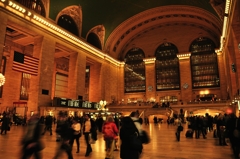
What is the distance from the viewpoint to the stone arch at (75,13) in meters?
20.4

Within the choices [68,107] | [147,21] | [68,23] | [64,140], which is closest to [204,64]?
[147,21]

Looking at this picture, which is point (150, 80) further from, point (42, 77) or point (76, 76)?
point (42, 77)

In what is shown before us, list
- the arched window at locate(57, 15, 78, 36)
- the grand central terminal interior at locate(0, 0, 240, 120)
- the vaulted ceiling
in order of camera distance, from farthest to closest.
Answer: the vaulted ceiling
the arched window at locate(57, 15, 78, 36)
the grand central terminal interior at locate(0, 0, 240, 120)

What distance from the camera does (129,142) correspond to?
2.39m

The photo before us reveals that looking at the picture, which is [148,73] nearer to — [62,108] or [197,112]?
[197,112]

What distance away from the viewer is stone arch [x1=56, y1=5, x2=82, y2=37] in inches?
803

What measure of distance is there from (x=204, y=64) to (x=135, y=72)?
1125 centimetres

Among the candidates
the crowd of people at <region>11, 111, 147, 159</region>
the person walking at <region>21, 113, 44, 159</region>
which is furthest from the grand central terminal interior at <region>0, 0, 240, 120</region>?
the person walking at <region>21, 113, 44, 159</region>

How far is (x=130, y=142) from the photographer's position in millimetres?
2357

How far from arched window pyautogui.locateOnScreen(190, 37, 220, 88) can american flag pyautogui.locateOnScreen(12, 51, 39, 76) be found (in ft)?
74.4

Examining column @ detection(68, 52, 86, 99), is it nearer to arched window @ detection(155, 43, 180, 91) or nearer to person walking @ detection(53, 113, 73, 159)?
arched window @ detection(155, 43, 180, 91)

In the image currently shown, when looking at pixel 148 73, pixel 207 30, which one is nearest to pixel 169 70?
pixel 148 73

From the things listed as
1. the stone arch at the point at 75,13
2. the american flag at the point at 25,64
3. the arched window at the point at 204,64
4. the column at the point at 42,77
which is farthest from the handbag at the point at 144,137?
the arched window at the point at 204,64

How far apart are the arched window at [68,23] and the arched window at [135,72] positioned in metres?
13.5
